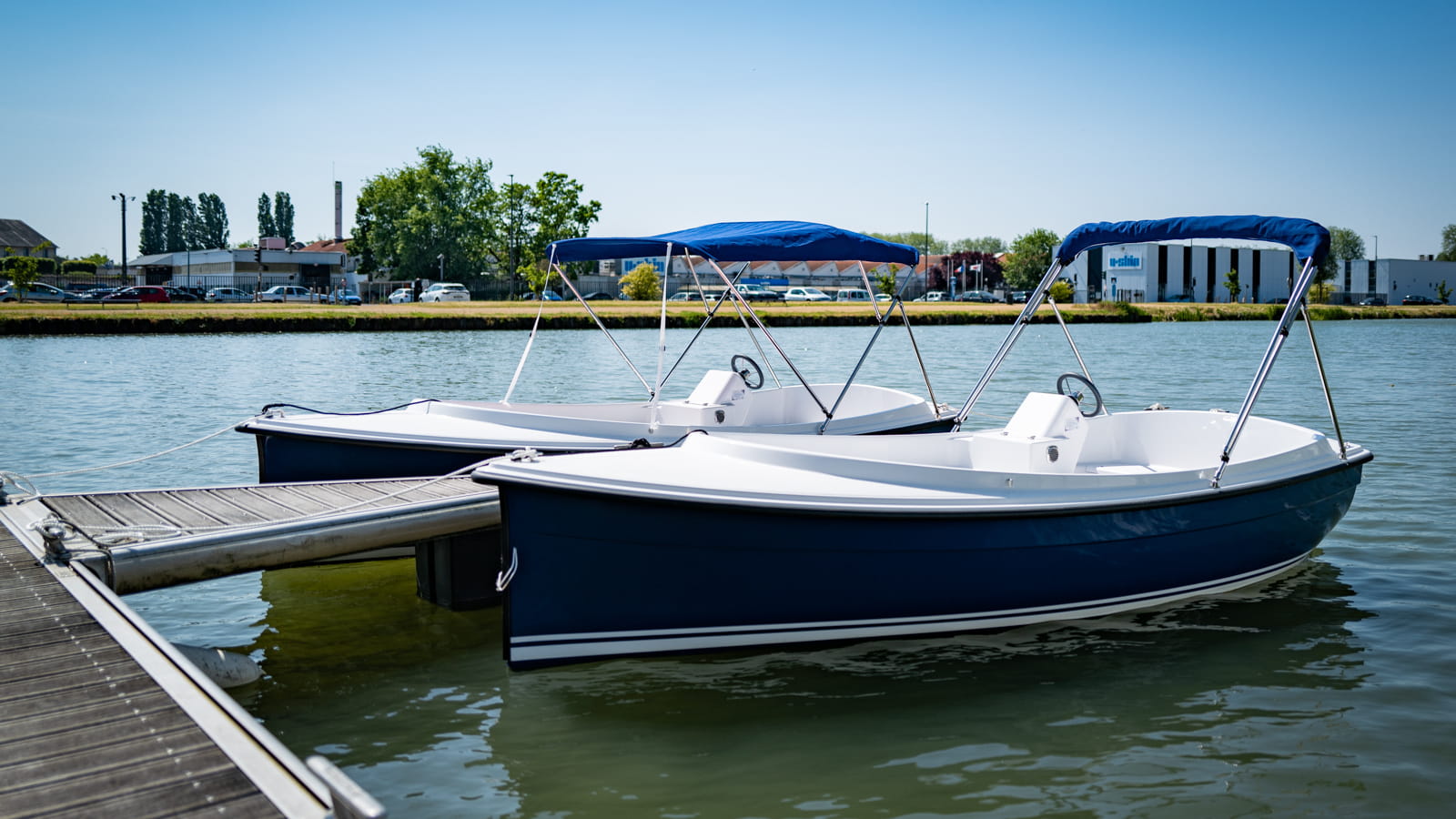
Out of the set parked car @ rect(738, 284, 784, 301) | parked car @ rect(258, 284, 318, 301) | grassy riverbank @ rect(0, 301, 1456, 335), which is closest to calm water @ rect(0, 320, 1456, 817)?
grassy riverbank @ rect(0, 301, 1456, 335)

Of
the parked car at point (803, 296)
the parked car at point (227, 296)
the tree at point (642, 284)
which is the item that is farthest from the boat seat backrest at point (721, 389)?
the parked car at point (803, 296)

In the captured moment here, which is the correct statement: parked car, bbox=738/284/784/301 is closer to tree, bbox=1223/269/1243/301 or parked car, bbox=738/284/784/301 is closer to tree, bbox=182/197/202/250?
tree, bbox=1223/269/1243/301

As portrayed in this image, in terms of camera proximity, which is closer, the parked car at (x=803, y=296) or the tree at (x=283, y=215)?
the parked car at (x=803, y=296)

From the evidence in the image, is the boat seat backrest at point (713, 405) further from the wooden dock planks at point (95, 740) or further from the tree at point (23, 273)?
the tree at point (23, 273)

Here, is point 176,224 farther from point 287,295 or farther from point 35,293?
point 35,293

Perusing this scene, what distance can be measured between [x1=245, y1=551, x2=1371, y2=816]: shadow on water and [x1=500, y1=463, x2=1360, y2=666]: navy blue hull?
0.36m

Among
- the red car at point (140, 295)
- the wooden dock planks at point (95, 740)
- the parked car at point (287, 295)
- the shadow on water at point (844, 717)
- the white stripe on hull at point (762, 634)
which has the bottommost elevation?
the shadow on water at point (844, 717)

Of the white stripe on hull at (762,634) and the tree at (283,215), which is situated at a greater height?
the tree at (283,215)

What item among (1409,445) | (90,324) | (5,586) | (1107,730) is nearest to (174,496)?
(5,586)

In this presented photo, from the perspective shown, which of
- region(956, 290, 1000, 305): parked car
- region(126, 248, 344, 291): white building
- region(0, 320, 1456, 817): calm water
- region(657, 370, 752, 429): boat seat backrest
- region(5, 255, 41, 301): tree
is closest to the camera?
region(0, 320, 1456, 817): calm water

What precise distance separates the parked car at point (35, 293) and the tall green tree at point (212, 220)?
254 ft

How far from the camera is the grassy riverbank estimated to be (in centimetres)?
4456

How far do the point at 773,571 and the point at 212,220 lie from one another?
14649 cm

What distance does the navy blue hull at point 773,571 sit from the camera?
265 inches
